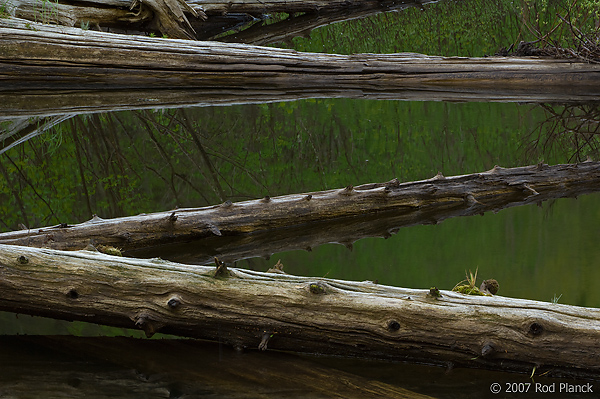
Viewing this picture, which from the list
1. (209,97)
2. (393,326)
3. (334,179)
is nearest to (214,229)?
(334,179)

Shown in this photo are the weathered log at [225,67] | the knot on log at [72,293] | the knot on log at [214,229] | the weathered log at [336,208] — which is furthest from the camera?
the weathered log at [225,67]

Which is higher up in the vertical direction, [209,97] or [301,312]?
[209,97]

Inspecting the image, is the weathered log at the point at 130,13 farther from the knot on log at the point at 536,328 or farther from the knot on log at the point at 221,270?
the knot on log at the point at 536,328

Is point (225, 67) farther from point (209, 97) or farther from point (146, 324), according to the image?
point (146, 324)

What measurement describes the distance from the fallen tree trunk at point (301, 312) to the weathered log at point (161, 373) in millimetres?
87

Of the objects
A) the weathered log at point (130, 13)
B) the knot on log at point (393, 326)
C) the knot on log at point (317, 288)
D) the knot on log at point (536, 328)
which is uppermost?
the weathered log at point (130, 13)

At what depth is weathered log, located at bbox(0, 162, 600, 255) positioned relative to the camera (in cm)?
369

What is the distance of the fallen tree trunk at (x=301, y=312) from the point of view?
244cm

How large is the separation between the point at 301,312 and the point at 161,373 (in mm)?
591

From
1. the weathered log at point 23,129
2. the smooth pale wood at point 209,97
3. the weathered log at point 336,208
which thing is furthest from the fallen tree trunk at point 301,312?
the smooth pale wood at point 209,97

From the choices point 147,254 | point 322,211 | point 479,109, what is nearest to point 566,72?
point 479,109

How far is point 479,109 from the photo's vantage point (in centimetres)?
718

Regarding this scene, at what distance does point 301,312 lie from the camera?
2629 millimetres

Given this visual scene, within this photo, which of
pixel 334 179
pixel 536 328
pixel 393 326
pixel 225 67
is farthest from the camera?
pixel 225 67
